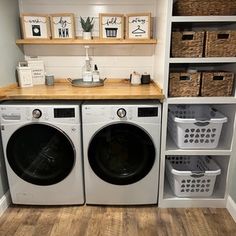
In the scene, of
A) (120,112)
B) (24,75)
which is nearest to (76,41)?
(24,75)

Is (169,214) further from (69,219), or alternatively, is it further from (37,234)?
(37,234)

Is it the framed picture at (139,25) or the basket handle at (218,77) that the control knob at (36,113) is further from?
the basket handle at (218,77)

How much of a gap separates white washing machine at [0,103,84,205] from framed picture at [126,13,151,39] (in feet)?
3.24

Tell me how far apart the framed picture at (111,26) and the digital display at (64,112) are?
90 cm

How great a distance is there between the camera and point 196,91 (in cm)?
185

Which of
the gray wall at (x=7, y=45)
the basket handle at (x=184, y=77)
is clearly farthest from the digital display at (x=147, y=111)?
the gray wall at (x=7, y=45)

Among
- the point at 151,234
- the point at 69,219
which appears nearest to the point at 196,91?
the point at 151,234

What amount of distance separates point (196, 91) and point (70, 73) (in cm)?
131

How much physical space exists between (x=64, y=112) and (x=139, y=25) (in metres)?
1.14

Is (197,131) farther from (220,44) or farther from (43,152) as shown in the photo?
(43,152)

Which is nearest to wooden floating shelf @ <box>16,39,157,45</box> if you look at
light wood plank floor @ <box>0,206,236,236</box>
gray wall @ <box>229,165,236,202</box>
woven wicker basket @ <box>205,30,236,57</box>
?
woven wicker basket @ <box>205,30,236,57</box>

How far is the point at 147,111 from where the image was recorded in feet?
6.02

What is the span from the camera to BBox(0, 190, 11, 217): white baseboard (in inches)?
78.7

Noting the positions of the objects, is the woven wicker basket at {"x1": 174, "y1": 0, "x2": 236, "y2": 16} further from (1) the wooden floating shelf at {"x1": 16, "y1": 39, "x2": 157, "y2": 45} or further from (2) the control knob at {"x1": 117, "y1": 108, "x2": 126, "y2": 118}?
(2) the control knob at {"x1": 117, "y1": 108, "x2": 126, "y2": 118}
